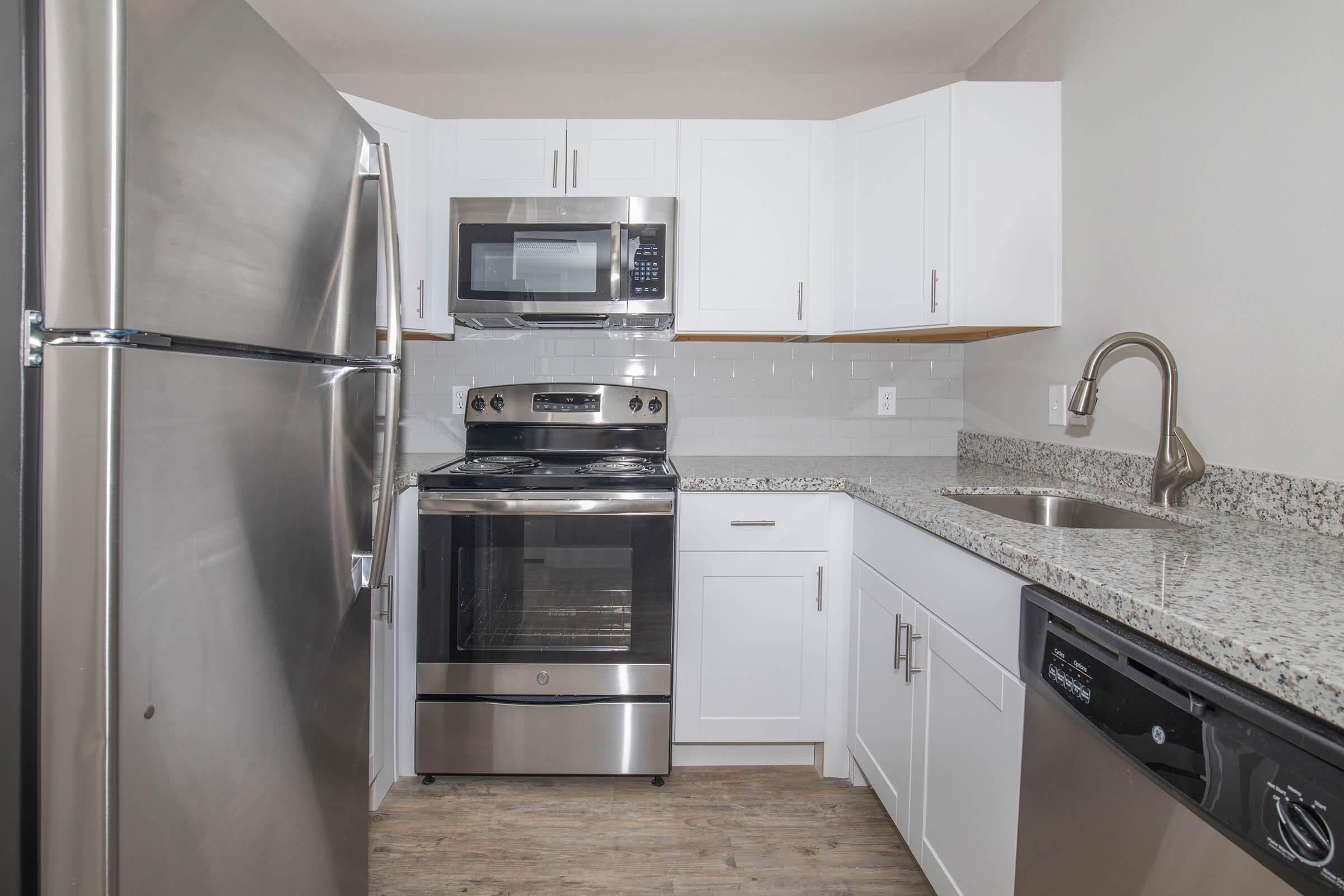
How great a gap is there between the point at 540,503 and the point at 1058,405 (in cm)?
150

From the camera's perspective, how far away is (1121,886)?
0.80 metres

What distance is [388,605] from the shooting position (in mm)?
1890

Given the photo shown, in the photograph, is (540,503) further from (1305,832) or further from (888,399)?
(1305,832)

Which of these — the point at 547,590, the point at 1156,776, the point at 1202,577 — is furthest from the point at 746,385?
the point at 1156,776

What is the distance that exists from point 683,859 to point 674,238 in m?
1.74

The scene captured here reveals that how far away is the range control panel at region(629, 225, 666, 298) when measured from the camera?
7.20 ft

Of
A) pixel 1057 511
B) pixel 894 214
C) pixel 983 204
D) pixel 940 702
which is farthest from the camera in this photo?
pixel 894 214

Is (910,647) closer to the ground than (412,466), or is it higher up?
closer to the ground

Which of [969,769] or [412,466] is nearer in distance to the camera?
[969,769]

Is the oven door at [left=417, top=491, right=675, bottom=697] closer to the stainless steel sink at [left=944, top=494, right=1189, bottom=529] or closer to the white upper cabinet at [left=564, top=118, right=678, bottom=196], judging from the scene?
the stainless steel sink at [left=944, top=494, right=1189, bottom=529]

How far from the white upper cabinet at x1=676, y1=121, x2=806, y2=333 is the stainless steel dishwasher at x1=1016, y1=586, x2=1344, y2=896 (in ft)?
4.72

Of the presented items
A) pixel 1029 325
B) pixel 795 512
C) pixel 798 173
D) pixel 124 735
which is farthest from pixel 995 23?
pixel 124 735

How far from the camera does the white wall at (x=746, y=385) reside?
2.56m

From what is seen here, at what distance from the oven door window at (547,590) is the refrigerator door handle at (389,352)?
24.0 inches
